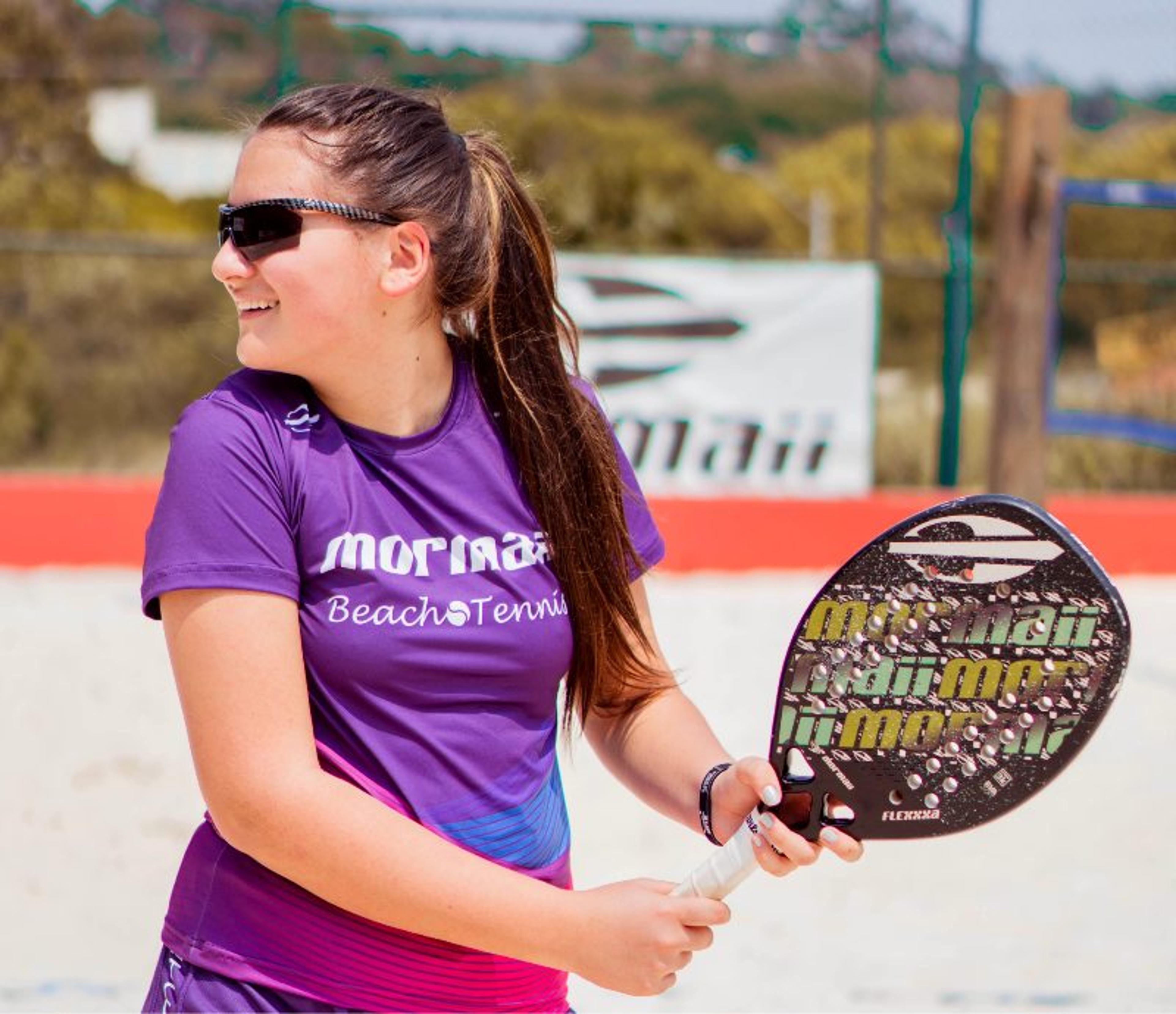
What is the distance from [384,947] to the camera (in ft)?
4.99

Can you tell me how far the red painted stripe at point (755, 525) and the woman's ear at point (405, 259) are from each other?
224 inches

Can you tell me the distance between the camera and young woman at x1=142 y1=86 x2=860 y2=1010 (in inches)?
56.1

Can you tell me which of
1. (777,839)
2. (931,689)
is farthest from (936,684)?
(777,839)

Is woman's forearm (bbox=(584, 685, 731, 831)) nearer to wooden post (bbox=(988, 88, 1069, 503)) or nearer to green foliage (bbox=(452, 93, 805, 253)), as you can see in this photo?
wooden post (bbox=(988, 88, 1069, 503))

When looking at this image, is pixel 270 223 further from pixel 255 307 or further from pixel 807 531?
pixel 807 531

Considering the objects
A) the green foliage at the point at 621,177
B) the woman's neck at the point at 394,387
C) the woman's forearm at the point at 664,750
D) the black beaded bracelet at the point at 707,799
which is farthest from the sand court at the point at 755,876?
the green foliage at the point at 621,177

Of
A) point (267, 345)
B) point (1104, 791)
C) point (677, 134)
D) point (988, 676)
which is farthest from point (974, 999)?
point (677, 134)

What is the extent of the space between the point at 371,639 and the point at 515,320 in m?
0.42

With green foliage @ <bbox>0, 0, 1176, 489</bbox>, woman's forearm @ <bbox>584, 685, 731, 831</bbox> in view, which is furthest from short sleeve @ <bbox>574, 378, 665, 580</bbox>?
green foliage @ <bbox>0, 0, 1176, 489</bbox>

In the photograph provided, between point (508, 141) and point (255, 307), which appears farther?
point (508, 141)

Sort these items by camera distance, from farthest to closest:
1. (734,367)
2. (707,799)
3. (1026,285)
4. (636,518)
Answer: (734,367), (1026,285), (636,518), (707,799)

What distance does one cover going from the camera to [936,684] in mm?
1500

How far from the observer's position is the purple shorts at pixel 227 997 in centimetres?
151

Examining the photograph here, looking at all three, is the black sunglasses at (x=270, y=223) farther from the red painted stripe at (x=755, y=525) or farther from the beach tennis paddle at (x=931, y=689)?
the red painted stripe at (x=755, y=525)
